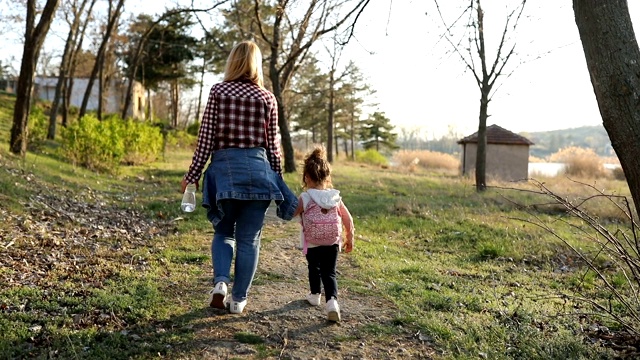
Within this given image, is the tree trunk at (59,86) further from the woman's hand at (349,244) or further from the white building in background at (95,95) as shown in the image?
the white building in background at (95,95)

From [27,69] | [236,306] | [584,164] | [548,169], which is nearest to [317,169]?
[236,306]

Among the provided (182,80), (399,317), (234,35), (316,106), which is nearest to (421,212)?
(399,317)

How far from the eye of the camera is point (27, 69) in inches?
492

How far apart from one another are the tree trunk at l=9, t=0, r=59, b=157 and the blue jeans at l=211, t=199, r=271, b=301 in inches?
416

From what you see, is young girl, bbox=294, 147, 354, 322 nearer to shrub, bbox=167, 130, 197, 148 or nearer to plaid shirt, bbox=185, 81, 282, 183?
plaid shirt, bbox=185, 81, 282, 183

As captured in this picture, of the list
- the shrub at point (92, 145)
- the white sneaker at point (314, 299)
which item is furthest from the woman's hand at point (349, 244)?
the shrub at point (92, 145)

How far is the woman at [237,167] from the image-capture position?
399cm

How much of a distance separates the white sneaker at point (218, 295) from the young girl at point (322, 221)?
0.74 meters

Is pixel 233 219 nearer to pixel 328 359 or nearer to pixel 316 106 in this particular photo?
pixel 328 359

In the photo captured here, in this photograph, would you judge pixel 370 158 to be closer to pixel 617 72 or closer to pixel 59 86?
pixel 59 86

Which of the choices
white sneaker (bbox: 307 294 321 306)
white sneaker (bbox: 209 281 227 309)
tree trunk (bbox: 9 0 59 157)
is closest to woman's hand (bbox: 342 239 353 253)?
white sneaker (bbox: 307 294 321 306)

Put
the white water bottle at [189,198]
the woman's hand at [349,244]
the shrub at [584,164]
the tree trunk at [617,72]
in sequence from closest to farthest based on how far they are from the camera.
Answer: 1. the tree trunk at [617,72]
2. the white water bottle at [189,198]
3. the woman's hand at [349,244]
4. the shrub at [584,164]

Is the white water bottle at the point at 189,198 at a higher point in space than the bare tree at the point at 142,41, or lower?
lower

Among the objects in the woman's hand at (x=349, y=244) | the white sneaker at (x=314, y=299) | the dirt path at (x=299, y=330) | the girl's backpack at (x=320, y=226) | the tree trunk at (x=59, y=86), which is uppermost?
the tree trunk at (x=59, y=86)
